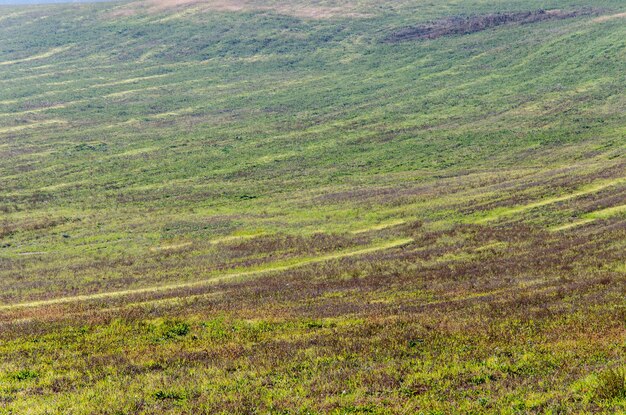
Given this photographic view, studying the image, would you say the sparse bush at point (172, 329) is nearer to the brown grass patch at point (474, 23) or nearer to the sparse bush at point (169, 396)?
the sparse bush at point (169, 396)

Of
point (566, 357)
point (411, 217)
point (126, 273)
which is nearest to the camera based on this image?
point (566, 357)

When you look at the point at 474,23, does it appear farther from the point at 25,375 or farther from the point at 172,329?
the point at 25,375

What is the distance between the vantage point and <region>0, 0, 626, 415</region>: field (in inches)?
745

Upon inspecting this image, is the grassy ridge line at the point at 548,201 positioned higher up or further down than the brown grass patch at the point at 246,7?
further down

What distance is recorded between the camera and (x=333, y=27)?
16125 centimetres

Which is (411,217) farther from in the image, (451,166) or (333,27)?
(333,27)

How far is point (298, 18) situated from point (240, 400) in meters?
159

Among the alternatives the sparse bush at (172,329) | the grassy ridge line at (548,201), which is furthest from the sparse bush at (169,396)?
the grassy ridge line at (548,201)

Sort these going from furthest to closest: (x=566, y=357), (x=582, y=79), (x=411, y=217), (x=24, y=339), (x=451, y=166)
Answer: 1. (x=582, y=79)
2. (x=451, y=166)
3. (x=411, y=217)
4. (x=24, y=339)
5. (x=566, y=357)

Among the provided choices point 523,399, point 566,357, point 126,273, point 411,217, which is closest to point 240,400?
point 523,399

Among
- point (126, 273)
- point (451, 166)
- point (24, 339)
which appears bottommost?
point (451, 166)

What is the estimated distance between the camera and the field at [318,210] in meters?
18.9

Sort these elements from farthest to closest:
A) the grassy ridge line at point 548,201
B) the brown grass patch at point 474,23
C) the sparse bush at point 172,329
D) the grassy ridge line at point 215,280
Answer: the brown grass patch at point 474,23 < the grassy ridge line at point 548,201 < the grassy ridge line at point 215,280 < the sparse bush at point 172,329

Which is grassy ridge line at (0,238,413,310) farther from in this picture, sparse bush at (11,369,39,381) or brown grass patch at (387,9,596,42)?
brown grass patch at (387,9,596,42)
